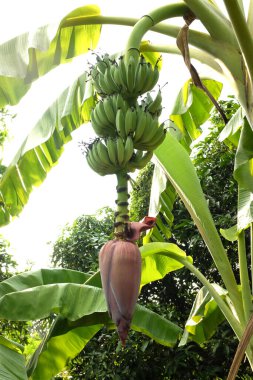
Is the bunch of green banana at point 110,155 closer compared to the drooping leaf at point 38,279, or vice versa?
the bunch of green banana at point 110,155

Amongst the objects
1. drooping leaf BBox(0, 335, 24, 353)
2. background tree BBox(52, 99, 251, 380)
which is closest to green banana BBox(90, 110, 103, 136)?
drooping leaf BBox(0, 335, 24, 353)

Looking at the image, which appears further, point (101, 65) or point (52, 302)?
point (52, 302)

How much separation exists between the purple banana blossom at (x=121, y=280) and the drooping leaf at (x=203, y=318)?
1.43 m

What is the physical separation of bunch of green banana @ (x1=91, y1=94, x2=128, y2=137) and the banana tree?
3.0 inches

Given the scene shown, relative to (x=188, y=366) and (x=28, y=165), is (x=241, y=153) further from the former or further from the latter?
(x=188, y=366)

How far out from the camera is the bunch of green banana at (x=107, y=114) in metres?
0.78

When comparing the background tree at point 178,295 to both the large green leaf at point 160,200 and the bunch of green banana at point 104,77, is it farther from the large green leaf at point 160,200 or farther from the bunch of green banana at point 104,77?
the bunch of green banana at point 104,77

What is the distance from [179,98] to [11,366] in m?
1.23

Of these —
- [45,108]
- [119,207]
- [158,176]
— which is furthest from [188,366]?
[119,207]

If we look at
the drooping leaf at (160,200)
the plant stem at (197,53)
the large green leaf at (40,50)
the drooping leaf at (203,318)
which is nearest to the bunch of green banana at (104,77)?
the large green leaf at (40,50)

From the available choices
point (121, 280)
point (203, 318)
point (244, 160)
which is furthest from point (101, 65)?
point (203, 318)

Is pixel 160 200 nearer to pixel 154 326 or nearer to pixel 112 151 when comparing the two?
pixel 154 326

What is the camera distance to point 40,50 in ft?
4.05

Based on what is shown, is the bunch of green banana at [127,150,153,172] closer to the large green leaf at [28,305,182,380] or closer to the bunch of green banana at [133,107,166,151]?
the bunch of green banana at [133,107,166,151]
